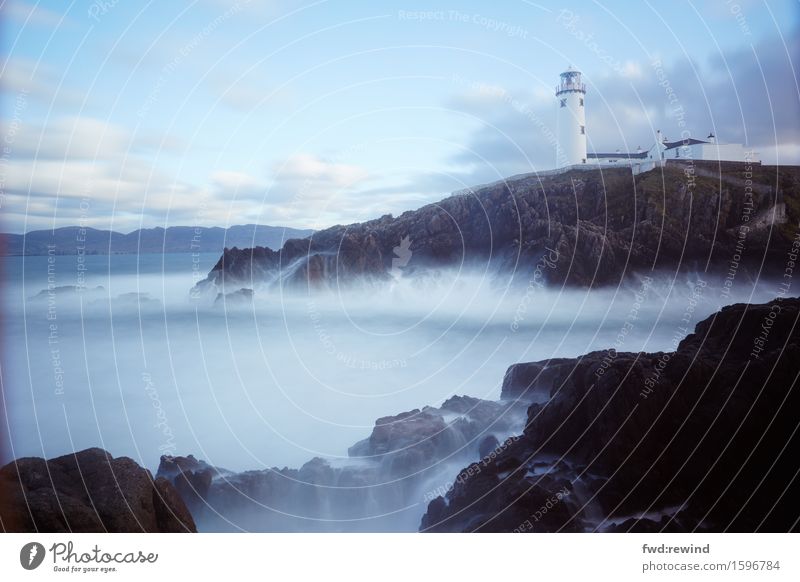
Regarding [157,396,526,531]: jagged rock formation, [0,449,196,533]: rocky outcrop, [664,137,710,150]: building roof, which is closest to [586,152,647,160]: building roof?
[664,137,710,150]: building roof

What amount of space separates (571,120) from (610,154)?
0.62 m

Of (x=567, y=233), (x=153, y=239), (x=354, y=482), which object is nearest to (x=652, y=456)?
(x=567, y=233)

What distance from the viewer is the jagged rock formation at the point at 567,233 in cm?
525

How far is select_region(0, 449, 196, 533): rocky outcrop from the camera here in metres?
3.80

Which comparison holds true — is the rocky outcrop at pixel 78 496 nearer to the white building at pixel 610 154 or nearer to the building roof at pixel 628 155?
the white building at pixel 610 154

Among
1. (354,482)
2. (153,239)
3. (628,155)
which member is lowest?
(354,482)

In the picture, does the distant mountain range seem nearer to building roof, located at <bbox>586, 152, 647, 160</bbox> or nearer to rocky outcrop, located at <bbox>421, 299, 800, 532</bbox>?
rocky outcrop, located at <bbox>421, 299, 800, 532</bbox>

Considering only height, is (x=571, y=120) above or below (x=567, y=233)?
above

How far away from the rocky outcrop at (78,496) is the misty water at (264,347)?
83cm

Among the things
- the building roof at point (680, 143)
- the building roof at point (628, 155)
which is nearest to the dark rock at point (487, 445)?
the building roof at point (628, 155)

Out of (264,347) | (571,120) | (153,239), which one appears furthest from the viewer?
(571,120)

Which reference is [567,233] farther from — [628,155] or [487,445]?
[487,445]

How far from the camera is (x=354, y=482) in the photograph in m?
4.63

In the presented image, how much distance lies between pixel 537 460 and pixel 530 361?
0.90 m
